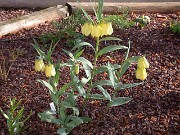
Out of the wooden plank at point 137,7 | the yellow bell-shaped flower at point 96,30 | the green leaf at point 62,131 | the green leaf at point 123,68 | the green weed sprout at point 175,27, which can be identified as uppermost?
the yellow bell-shaped flower at point 96,30

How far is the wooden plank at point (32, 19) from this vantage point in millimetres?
3953

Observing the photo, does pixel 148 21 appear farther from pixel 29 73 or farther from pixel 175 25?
pixel 29 73

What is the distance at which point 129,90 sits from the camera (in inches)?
118

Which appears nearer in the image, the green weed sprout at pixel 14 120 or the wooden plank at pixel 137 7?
the green weed sprout at pixel 14 120

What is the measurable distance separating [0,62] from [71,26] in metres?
0.74

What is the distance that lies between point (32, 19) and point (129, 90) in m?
1.51

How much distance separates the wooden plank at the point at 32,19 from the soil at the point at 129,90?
0.21ft

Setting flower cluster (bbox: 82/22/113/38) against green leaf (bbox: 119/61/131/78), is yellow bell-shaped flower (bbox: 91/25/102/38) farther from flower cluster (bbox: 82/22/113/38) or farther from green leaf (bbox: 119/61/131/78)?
green leaf (bbox: 119/61/131/78)

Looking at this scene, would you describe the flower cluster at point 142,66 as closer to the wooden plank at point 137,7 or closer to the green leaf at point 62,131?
the green leaf at point 62,131

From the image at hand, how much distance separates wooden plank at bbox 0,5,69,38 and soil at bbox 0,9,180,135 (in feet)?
0.21

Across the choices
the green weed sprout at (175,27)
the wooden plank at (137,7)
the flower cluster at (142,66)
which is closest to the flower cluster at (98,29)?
the flower cluster at (142,66)

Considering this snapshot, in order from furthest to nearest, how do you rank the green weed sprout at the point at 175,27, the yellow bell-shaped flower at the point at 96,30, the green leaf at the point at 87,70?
the green weed sprout at the point at 175,27
the green leaf at the point at 87,70
the yellow bell-shaped flower at the point at 96,30

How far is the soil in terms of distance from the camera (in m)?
2.64

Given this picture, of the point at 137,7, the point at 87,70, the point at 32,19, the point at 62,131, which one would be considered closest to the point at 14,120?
the point at 62,131
